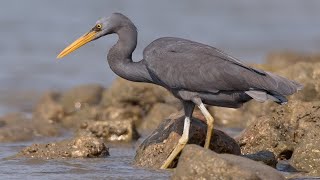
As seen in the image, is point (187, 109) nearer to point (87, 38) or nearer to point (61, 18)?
point (87, 38)

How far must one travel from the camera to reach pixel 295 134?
31.1 ft

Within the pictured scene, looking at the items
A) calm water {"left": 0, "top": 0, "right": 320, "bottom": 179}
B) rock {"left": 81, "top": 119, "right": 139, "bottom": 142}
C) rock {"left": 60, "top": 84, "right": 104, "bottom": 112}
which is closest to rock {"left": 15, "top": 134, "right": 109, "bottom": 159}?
rock {"left": 81, "top": 119, "right": 139, "bottom": 142}

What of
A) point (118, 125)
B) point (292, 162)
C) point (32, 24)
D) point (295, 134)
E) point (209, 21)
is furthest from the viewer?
point (209, 21)

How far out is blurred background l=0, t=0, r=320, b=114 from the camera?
1731cm

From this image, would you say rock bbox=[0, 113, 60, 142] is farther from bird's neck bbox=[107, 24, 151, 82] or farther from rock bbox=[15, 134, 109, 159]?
bird's neck bbox=[107, 24, 151, 82]

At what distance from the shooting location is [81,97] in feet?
45.8

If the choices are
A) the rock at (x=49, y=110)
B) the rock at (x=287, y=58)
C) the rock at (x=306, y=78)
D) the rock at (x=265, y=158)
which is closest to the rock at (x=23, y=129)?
the rock at (x=49, y=110)

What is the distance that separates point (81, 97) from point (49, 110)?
820 millimetres

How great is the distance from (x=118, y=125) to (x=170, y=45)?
2.32m

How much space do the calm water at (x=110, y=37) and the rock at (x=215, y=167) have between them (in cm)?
713

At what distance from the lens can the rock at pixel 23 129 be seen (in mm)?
11380

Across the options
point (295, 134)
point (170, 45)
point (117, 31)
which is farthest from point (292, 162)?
point (117, 31)

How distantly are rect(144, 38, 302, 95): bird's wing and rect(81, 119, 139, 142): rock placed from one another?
7.22 ft

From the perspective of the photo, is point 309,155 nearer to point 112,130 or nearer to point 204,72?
point 204,72
